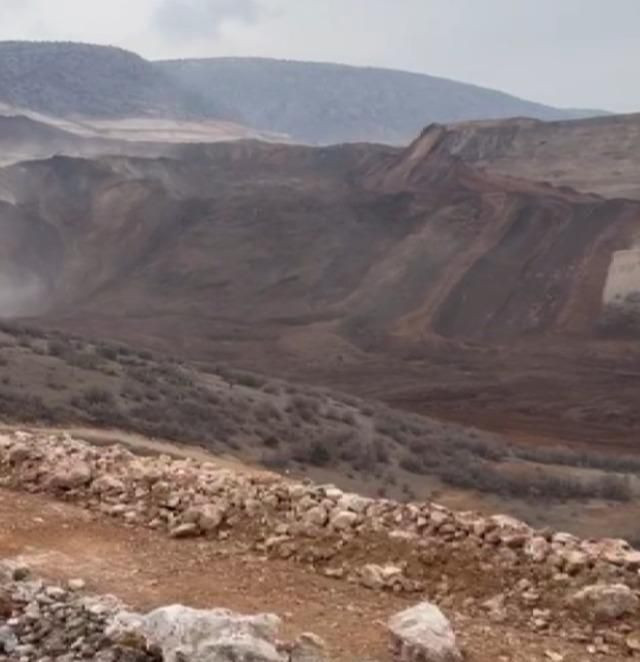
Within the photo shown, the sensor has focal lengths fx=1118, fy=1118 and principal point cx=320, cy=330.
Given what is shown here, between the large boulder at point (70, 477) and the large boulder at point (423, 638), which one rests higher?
the large boulder at point (423, 638)

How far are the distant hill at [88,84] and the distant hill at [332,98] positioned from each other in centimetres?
2115

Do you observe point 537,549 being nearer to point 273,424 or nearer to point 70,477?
point 70,477

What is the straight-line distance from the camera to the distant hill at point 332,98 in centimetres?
15488

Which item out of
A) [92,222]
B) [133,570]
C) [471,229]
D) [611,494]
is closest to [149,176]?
[92,222]

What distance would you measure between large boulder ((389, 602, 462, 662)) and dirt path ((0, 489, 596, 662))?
96mm

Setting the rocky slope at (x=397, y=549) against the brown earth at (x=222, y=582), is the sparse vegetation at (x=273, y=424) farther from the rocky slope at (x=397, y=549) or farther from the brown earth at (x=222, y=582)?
the brown earth at (x=222, y=582)

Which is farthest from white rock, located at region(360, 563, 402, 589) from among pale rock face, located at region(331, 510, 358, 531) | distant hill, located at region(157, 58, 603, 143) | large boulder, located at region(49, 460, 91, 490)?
distant hill, located at region(157, 58, 603, 143)

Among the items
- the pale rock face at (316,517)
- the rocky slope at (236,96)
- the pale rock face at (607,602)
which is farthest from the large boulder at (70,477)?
the rocky slope at (236,96)

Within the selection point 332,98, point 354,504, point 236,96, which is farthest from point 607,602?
point 236,96

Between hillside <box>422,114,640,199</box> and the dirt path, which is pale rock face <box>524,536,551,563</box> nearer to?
the dirt path

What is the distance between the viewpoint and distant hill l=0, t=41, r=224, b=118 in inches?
4461

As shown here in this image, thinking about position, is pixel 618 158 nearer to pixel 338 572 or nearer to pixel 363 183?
pixel 363 183

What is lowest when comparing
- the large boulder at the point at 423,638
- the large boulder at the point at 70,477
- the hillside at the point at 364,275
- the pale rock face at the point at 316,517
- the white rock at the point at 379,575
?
the hillside at the point at 364,275

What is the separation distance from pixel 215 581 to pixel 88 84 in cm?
11941
